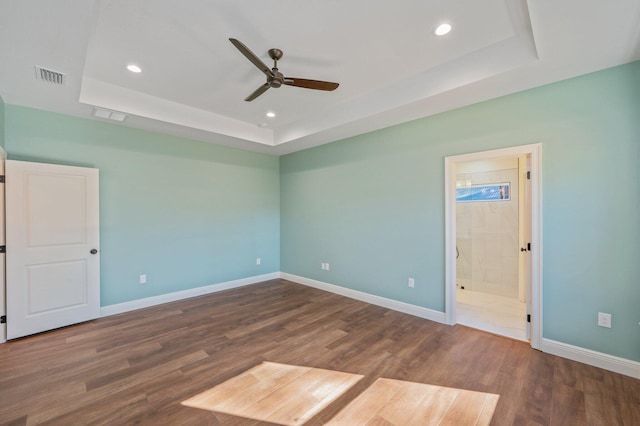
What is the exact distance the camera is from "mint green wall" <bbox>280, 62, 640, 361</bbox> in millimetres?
2348

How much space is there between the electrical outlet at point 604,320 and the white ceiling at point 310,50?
7.52ft

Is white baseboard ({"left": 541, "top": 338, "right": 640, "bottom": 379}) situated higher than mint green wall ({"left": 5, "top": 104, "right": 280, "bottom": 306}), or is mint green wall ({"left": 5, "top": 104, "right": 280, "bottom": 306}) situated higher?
mint green wall ({"left": 5, "top": 104, "right": 280, "bottom": 306})

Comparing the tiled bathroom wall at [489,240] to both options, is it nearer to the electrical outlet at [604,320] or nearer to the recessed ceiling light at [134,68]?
the electrical outlet at [604,320]

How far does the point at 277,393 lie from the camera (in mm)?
2104

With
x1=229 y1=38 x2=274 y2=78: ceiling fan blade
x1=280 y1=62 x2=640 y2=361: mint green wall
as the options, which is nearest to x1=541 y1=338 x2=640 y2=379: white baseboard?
x1=280 y1=62 x2=640 y2=361: mint green wall

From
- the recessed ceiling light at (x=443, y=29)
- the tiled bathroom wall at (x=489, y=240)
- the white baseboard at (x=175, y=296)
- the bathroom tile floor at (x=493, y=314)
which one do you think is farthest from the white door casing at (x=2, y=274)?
the tiled bathroom wall at (x=489, y=240)

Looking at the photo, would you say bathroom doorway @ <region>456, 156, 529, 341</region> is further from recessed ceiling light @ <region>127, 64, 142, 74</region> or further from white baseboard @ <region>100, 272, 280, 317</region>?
recessed ceiling light @ <region>127, 64, 142, 74</region>

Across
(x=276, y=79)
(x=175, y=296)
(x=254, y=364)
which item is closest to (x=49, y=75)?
(x=276, y=79)

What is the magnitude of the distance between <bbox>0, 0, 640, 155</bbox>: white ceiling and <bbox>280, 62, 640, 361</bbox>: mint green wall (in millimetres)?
277

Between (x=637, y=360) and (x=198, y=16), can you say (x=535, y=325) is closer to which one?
(x=637, y=360)

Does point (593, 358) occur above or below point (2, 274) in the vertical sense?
below

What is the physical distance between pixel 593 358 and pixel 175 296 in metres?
5.31

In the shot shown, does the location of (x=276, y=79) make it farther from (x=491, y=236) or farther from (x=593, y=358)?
(x=491, y=236)

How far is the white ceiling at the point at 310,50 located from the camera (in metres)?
1.94
